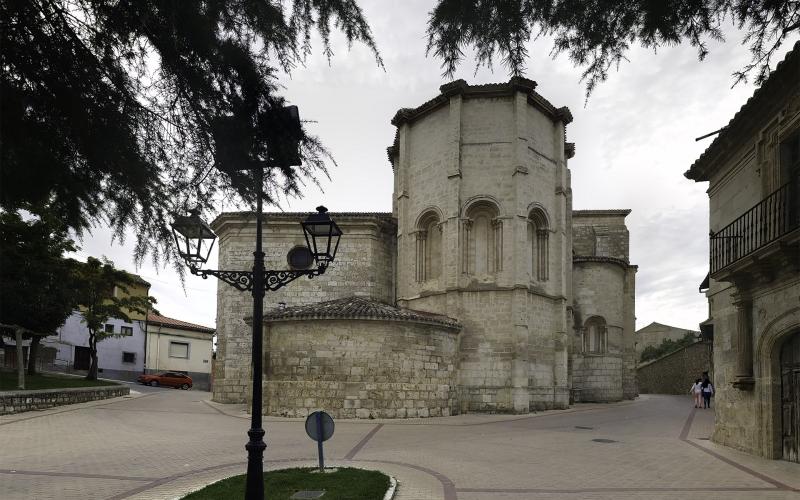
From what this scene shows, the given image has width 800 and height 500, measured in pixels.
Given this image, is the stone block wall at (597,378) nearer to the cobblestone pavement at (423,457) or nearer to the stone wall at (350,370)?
the cobblestone pavement at (423,457)

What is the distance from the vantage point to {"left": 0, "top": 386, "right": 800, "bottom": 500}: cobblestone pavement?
28.0 ft

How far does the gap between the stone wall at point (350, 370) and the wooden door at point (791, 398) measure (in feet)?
34.7

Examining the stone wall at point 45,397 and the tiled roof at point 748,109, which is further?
the stone wall at point 45,397

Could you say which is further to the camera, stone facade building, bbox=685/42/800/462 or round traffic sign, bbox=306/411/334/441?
stone facade building, bbox=685/42/800/462

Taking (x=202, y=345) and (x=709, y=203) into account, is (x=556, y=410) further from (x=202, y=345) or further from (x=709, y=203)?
(x=202, y=345)

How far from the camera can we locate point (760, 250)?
34.3ft

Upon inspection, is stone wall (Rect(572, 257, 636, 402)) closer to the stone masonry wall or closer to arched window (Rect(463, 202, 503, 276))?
arched window (Rect(463, 202, 503, 276))

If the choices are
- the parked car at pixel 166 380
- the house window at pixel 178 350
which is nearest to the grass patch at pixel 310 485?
the parked car at pixel 166 380

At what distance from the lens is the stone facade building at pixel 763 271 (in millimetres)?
10609

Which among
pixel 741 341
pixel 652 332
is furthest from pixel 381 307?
pixel 652 332

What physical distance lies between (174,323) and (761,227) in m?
45.3

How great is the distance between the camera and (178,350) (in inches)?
1902

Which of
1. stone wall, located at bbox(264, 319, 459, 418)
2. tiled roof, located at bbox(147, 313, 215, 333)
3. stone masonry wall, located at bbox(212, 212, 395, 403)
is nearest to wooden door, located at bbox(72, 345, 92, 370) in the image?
tiled roof, located at bbox(147, 313, 215, 333)

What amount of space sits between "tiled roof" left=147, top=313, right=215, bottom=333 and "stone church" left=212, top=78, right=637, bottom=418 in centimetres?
2132
